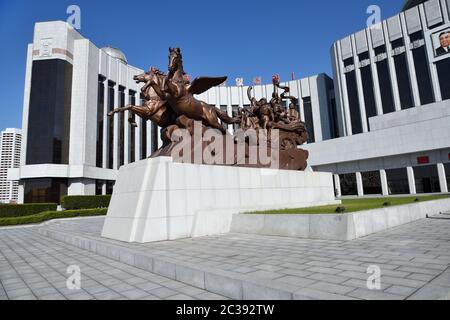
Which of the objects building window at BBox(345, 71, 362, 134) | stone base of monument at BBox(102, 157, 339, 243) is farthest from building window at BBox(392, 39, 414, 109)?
stone base of monument at BBox(102, 157, 339, 243)

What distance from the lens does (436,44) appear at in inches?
1357

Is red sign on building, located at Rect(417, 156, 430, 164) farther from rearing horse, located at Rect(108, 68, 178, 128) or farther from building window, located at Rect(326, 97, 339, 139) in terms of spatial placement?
rearing horse, located at Rect(108, 68, 178, 128)

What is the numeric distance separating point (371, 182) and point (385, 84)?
14741mm

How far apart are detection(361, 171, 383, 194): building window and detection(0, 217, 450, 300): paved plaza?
28709mm

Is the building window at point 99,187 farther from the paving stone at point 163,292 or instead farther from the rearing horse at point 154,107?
the paving stone at point 163,292

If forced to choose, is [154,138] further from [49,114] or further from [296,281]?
[296,281]

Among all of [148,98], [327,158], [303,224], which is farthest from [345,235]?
[327,158]

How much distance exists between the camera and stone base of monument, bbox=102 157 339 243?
7816mm

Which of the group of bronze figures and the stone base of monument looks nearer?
the stone base of monument

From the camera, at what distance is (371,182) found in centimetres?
3403

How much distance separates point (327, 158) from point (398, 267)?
34.6 m

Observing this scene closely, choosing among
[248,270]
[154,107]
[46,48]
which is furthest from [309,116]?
[248,270]

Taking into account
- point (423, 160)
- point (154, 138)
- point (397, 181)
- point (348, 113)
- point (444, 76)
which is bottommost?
point (397, 181)

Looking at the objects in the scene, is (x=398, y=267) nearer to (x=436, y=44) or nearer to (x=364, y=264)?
(x=364, y=264)
